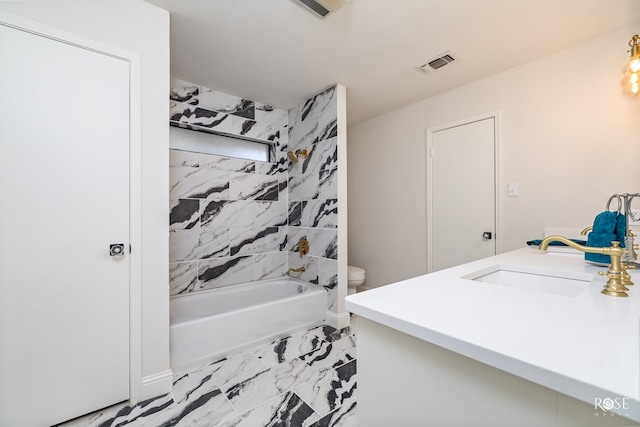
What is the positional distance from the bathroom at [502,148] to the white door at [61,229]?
129mm

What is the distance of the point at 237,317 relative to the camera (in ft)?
6.99

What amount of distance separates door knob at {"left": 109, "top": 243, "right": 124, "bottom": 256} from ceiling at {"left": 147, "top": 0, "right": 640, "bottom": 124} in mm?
1467

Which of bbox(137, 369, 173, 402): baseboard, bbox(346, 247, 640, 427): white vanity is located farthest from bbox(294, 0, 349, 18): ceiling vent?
bbox(137, 369, 173, 402): baseboard

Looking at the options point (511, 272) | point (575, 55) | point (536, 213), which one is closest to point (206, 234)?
point (511, 272)

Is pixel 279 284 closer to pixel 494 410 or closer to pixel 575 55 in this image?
pixel 494 410

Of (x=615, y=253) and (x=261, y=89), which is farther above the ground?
(x=261, y=89)

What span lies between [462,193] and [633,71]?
52.8 inches

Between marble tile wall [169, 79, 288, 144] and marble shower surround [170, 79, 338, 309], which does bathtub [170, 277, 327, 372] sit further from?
marble tile wall [169, 79, 288, 144]

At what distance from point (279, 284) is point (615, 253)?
8.83 ft

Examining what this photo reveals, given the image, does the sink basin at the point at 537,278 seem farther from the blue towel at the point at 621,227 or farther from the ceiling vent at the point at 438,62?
the ceiling vent at the point at 438,62

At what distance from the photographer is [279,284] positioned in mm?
3031

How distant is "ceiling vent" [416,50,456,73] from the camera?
7.09 ft

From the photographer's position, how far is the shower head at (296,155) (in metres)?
3.03

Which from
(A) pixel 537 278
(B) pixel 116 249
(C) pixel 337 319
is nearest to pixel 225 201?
(B) pixel 116 249
